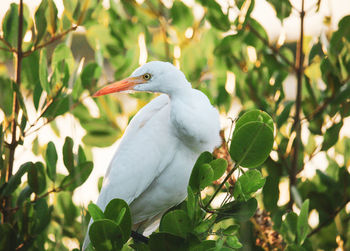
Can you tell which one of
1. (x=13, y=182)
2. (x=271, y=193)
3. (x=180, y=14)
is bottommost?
(x=271, y=193)

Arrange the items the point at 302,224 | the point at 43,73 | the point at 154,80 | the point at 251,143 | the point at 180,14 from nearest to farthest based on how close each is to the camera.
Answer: the point at 251,143
the point at 302,224
the point at 43,73
the point at 154,80
the point at 180,14

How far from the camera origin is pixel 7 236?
93 centimetres

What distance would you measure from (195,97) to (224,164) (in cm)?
37

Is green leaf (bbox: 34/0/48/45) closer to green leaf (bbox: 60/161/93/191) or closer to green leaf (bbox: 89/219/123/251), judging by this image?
green leaf (bbox: 60/161/93/191)

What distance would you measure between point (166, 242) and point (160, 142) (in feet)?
1.41

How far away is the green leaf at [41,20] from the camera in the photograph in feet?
3.45

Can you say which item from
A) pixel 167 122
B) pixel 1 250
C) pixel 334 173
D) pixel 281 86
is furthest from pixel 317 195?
pixel 1 250

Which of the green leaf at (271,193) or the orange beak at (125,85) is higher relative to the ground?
the orange beak at (125,85)

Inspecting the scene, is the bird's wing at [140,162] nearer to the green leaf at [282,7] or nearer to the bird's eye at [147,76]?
the bird's eye at [147,76]

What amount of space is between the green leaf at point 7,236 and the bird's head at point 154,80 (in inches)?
13.0

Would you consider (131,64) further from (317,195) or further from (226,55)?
(317,195)

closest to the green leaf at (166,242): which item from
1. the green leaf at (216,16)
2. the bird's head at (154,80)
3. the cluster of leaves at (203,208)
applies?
the cluster of leaves at (203,208)

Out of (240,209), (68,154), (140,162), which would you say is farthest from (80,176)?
(240,209)

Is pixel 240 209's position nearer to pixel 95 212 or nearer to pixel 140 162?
pixel 95 212
